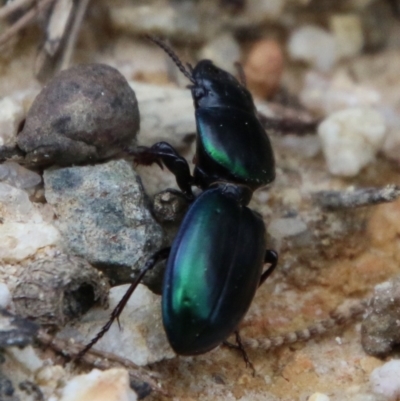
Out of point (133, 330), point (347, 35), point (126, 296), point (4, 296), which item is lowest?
point (347, 35)

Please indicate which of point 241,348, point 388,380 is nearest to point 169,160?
point 241,348

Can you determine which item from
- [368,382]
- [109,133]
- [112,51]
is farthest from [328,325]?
[112,51]

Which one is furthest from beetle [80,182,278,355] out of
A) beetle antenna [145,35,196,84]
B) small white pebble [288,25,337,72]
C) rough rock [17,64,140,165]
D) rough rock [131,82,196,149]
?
small white pebble [288,25,337,72]

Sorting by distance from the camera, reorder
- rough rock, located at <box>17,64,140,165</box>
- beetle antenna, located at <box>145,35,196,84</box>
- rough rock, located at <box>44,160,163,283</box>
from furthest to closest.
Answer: beetle antenna, located at <box>145,35,196,84</box>, rough rock, located at <box>17,64,140,165</box>, rough rock, located at <box>44,160,163,283</box>

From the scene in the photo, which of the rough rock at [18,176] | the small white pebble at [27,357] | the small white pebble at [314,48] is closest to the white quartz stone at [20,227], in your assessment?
the rough rock at [18,176]

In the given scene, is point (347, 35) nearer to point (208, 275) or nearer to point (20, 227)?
point (208, 275)

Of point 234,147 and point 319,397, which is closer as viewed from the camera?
point 319,397

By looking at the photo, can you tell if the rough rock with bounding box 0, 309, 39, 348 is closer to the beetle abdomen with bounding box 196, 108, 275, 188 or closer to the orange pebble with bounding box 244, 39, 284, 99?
the beetle abdomen with bounding box 196, 108, 275, 188
